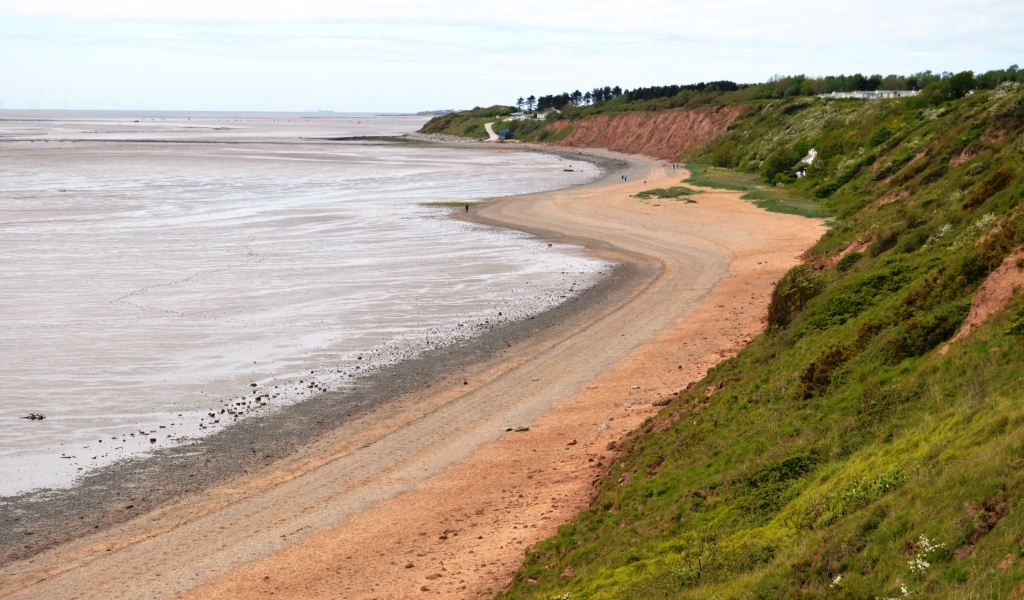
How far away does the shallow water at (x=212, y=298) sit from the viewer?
2144 cm

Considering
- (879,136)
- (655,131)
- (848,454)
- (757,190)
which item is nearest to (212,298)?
(848,454)

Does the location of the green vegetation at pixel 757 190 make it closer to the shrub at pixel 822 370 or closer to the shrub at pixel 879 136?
the shrub at pixel 879 136

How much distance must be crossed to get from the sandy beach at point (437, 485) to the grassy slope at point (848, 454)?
124 cm

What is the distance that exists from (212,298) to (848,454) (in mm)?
25725

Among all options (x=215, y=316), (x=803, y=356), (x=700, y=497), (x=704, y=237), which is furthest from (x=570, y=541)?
(x=704, y=237)

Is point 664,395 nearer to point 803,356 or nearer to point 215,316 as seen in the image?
point 803,356

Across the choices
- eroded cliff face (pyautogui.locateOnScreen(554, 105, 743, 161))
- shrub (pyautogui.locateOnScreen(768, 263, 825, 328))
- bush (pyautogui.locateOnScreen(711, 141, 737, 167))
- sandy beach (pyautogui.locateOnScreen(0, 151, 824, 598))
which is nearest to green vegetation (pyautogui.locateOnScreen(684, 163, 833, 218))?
bush (pyautogui.locateOnScreen(711, 141, 737, 167))

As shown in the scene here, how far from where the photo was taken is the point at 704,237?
4525 cm

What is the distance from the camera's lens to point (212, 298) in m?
33.4

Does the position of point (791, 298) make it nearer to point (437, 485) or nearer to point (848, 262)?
point (848, 262)

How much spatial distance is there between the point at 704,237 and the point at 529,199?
21.8m

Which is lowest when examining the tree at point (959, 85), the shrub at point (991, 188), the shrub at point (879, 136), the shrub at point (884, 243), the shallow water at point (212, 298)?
the shallow water at point (212, 298)

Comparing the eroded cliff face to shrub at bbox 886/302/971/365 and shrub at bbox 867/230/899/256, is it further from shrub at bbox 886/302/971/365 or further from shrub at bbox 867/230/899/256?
shrub at bbox 886/302/971/365

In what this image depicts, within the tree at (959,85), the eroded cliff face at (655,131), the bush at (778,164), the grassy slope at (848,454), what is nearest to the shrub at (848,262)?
the grassy slope at (848,454)
